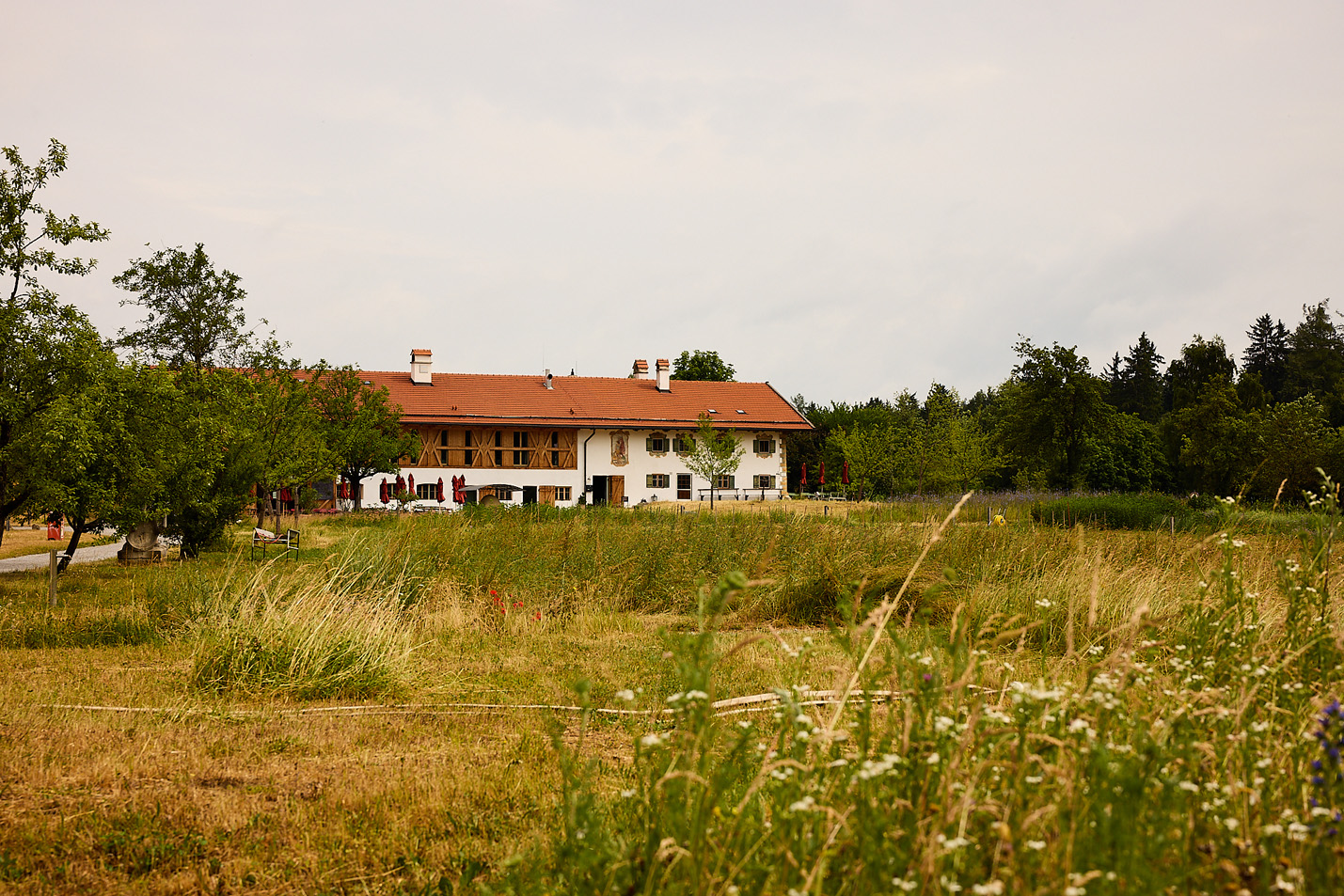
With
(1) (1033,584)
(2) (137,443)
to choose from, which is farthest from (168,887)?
(2) (137,443)

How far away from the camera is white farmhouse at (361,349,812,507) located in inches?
1577

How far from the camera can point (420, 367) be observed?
42.9 m

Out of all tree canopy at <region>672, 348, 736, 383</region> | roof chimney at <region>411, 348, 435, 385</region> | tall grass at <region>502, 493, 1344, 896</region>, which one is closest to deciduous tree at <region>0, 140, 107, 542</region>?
tall grass at <region>502, 493, 1344, 896</region>

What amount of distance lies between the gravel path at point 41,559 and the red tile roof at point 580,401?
1916 cm

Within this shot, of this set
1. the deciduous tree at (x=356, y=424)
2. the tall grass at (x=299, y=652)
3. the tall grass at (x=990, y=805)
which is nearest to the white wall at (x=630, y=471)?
the deciduous tree at (x=356, y=424)

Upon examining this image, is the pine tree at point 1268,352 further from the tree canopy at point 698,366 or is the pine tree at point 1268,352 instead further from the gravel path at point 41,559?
the gravel path at point 41,559

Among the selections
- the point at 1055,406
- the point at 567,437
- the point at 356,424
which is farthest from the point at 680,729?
the point at 567,437

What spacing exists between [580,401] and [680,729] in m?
40.9

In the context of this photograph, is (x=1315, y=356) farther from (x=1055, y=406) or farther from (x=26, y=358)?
(x=26, y=358)

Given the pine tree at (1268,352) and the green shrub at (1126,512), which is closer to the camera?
the green shrub at (1126,512)

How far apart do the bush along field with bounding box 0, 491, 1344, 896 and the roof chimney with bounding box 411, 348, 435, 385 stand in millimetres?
32410

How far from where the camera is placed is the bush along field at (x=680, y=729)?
2.31m

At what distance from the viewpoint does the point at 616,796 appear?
13.2 ft

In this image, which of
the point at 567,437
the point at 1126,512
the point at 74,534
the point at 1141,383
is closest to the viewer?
the point at 74,534
